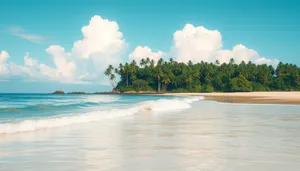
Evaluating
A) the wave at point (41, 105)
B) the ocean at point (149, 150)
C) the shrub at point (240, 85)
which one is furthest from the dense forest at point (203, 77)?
→ the ocean at point (149, 150)

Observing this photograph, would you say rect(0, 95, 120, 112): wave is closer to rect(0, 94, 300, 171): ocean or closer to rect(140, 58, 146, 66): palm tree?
rect(0, 94, 300, 171): ocean

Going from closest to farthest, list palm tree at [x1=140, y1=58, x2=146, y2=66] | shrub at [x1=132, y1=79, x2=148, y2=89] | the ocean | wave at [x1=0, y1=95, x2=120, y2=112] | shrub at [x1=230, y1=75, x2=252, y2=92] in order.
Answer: the ocean → wave at [x1=0, y1=95, x2=120, y2=112] → shrub at [x1=230, y1=75, x2=252, y2=92] → shrub at [x1=132, y1=79, x2=148, y2=89] → palm tree at [x1=140, y1=58, x2=146, y2=66]

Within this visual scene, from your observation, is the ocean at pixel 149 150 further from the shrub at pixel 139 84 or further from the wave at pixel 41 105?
the shrub at pixel 139 84

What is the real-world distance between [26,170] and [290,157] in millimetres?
4902

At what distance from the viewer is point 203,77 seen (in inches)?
5182

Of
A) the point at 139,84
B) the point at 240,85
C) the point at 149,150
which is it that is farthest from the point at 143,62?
the point at 149,150

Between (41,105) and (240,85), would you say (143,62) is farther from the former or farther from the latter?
(41,105)

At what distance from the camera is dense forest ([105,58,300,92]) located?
4941 inches

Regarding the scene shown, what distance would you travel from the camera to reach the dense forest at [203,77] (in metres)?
126

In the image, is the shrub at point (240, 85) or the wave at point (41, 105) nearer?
the wave at point (41, 105)

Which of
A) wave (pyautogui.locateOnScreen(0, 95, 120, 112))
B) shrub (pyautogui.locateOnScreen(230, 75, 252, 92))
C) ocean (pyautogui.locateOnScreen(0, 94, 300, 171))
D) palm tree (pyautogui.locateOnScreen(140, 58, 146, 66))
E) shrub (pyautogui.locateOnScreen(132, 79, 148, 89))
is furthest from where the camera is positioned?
palm tree (pyautogui.locateOnScreen(140, 58, 146, 66))

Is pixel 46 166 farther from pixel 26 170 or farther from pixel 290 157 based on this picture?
pixel 290 157

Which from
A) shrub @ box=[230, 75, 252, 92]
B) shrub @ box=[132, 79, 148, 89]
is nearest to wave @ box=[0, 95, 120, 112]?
shrub @ box=[230, 75, 252, 92]

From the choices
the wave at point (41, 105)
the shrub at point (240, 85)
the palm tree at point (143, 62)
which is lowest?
the wave at point (41, 105)
